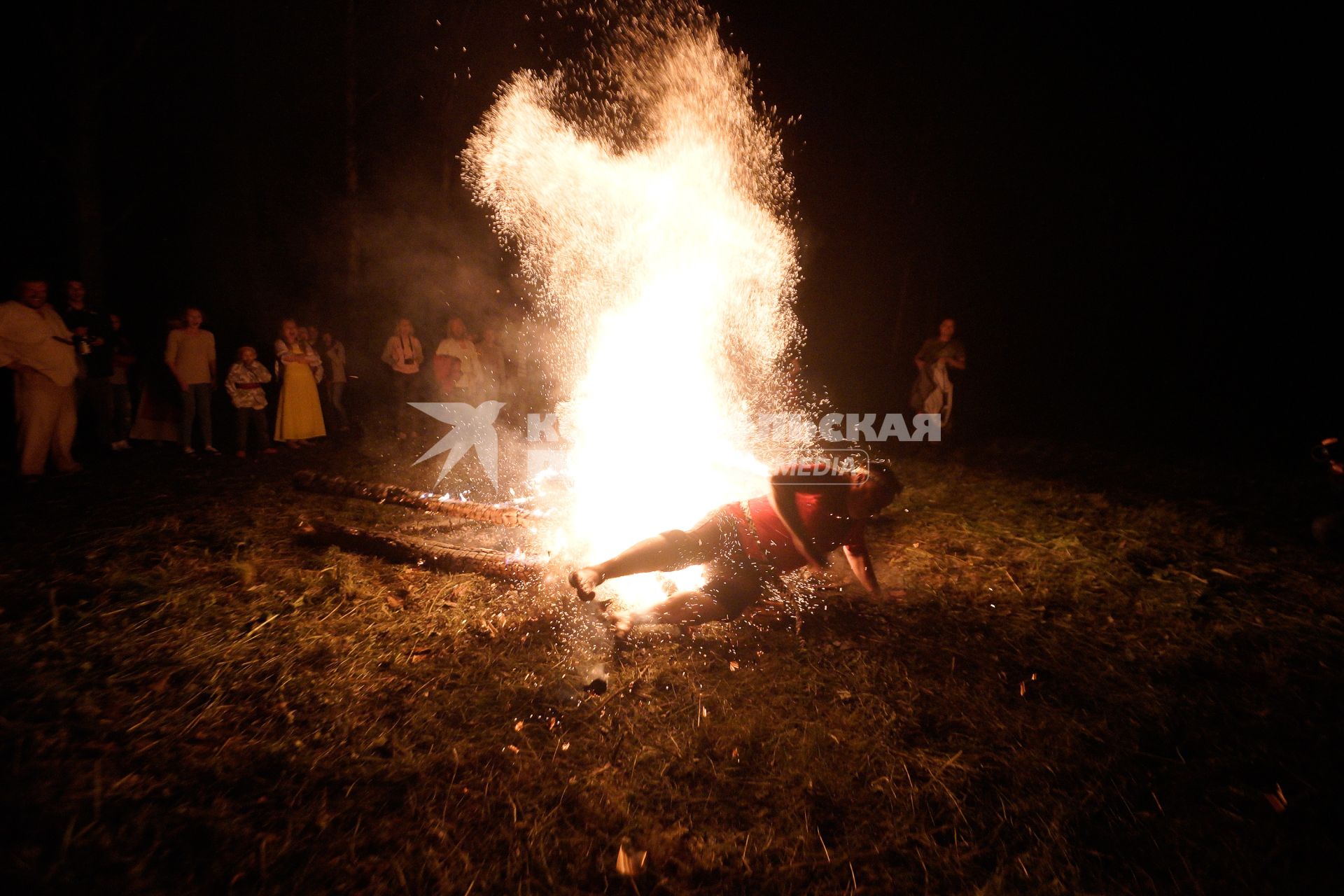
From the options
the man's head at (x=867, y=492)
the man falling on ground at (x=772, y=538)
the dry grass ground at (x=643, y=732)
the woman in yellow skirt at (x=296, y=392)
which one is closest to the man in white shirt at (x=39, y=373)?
the dry grass ground at (x=643, y=732)

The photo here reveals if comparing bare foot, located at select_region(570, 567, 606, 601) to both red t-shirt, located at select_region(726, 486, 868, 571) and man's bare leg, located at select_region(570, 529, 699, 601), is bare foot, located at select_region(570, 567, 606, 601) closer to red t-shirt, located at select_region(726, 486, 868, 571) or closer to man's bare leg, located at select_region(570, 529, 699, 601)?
man's bare leg, located at select_region(570, 529, 699, 601)

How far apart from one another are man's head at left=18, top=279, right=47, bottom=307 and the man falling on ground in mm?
6639

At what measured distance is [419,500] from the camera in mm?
6102

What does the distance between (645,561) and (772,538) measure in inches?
42.0

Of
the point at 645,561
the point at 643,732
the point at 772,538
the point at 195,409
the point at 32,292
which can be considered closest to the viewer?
the point at 643,732

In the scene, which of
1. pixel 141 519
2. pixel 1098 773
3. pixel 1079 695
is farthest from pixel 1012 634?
A: pixel 141 519

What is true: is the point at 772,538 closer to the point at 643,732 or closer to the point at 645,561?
the point at 645,561

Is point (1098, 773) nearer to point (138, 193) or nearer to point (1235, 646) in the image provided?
point (1235, 646)

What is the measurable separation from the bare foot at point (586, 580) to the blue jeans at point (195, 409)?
6870 millimetres

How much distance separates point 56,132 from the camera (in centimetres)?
1070

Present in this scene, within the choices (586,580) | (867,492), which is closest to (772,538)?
(867,492)

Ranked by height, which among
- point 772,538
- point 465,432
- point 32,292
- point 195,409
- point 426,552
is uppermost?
point 32,292

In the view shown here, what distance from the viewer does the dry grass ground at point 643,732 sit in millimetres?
2346

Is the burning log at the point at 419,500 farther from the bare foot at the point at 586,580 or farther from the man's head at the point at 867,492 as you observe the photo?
the man's head at the point at 867,492
